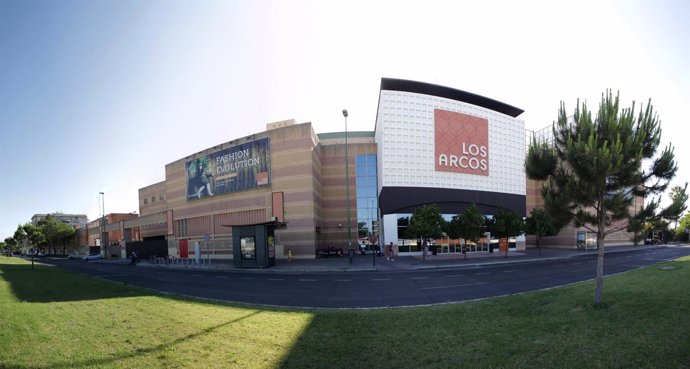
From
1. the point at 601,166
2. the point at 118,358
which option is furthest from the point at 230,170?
the point at 601,166

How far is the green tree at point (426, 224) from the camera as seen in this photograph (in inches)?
1252

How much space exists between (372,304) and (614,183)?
9031mm

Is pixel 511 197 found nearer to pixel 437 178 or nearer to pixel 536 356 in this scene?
pixel 437 178

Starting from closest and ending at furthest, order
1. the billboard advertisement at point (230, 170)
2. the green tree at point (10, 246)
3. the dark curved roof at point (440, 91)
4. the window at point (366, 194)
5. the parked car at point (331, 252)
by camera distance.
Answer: the billboard advertisement at point (230, 170)
the parked car at point (331, 252)
the dark curved roof at point (440, 91)
the window at point (366, 194)
the green tree at point (10, 246)

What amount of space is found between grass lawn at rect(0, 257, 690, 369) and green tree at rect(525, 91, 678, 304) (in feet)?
6.52

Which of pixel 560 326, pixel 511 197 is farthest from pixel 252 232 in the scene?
pixel 511 197

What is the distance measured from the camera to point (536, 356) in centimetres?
545

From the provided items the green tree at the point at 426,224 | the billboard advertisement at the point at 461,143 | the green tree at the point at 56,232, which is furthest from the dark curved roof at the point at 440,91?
the green tree at the point at 56,232

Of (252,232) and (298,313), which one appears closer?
(298,313)

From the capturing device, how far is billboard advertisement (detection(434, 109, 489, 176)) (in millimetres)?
44109

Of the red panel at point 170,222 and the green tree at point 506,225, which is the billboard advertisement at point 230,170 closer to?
the red panel at point 170,222

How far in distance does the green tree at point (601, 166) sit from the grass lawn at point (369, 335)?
6.52 ft

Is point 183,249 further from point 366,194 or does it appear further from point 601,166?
point 601,166

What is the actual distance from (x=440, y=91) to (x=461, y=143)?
27.4 feet
